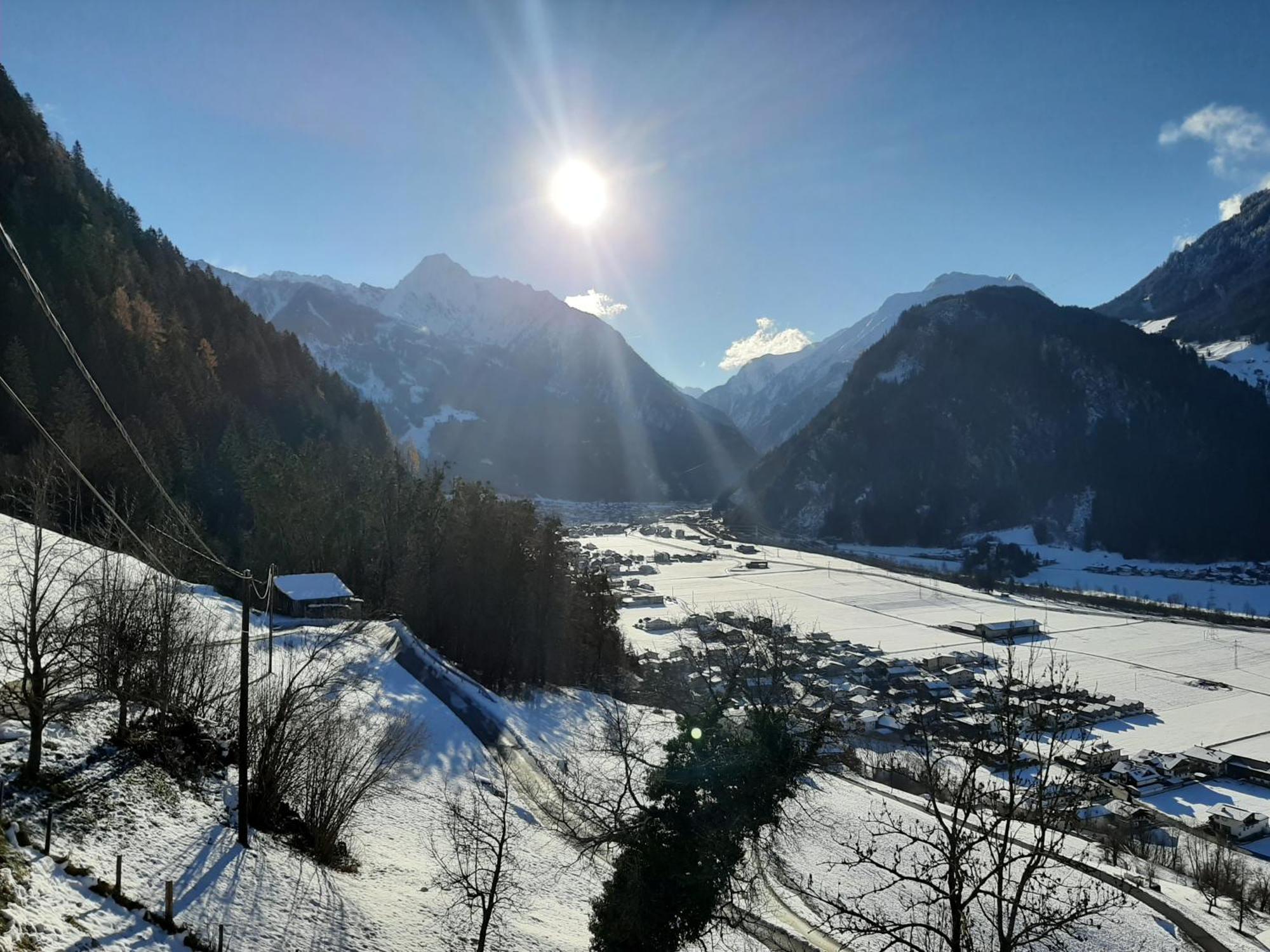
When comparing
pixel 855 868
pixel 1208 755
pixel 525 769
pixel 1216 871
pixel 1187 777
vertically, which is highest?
pixel 525 769

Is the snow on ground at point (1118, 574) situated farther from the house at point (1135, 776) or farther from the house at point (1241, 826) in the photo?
the house at point (1241, 826)

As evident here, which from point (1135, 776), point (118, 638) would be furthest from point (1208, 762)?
point (118, 638)

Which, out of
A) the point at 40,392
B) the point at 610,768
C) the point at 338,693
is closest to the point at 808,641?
the point at 610,768

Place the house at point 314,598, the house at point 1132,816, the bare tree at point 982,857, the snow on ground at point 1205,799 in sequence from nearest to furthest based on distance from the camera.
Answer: the bare tree at point 982,857 → the house at point 1132,816 → the snow on ground at point 1205,799 → the house at point 314,598

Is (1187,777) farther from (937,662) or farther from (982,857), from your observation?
(982,857)

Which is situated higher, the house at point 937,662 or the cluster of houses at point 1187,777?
the house at point 937,662

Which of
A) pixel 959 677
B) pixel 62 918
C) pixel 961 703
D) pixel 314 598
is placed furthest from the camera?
pixel 959 677

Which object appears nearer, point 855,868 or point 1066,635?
point 855,868

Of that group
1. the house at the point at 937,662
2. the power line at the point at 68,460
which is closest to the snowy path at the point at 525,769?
the power line at the point at 68,460
